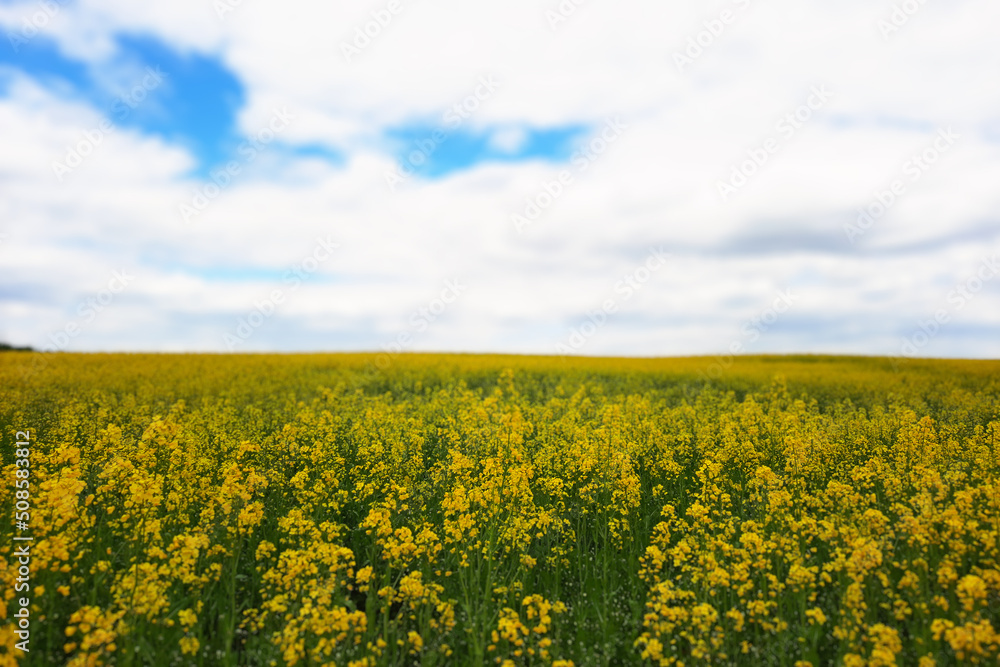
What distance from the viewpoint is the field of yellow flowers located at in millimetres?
4195

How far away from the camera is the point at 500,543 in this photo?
228 inches

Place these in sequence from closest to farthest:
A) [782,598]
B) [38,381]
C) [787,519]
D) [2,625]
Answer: [2,625] → [782,598] → [787,519] → [38,381]

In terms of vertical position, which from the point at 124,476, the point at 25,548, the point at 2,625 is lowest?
the point at 2,625

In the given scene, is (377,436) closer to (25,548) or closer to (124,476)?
(124,476)

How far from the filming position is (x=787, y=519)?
17.3 feet

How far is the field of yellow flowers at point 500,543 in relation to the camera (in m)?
4.20

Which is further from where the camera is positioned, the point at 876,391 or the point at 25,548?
the point at 876,391

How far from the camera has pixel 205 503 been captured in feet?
20.1

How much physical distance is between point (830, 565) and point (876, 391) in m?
15.9

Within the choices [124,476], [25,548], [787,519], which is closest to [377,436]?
[124,476]

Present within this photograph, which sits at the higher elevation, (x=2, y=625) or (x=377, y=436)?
(x=377, y=436)

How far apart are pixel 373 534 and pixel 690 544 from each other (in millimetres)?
3440

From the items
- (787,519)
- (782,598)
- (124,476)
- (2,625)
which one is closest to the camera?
(2,625)

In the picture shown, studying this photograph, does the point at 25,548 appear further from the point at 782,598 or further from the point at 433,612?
the point at 782,598
